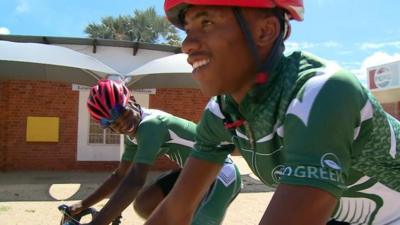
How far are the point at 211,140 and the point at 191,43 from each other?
0.56 meters

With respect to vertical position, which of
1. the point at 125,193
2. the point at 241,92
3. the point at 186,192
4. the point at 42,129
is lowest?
the point at 42,129

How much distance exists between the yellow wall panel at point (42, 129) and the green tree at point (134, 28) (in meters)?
16.5

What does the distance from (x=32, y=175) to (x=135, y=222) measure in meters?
8.40

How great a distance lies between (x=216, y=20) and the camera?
1.45m

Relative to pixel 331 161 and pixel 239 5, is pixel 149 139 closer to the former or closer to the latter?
pixel 239 5

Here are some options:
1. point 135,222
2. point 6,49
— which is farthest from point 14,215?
point 6,49

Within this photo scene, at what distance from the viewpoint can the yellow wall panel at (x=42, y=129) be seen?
1570cm

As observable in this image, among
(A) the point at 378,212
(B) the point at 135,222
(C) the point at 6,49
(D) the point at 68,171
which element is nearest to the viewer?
(A) the point at 378,212

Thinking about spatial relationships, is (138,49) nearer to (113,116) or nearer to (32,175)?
(32,175)

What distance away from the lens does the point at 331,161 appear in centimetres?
117

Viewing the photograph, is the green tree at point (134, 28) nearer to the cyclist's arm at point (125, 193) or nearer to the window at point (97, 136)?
the window at point (97, 136)

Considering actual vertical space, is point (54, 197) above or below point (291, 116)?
below

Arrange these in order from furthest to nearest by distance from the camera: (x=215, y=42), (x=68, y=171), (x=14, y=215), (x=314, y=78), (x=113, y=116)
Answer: (x=68, y=171)
(x=14, y=215)
(x=113, y=116)
(x=215, y=42)
(x=314, y=78)

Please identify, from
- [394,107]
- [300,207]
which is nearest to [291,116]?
[300,207]
